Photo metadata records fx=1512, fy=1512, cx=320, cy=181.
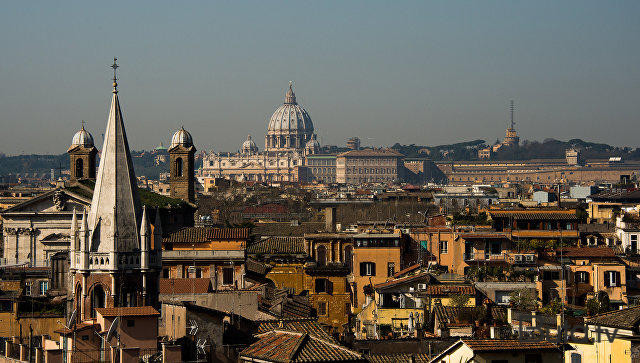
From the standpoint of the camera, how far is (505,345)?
1816cm

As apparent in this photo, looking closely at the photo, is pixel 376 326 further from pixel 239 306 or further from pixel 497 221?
pixel 497 221

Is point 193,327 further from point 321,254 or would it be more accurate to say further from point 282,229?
point 282,229

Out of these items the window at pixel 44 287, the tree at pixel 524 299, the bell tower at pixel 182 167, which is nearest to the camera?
the tree at pixel 524 299

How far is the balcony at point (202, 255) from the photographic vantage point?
3778 cm

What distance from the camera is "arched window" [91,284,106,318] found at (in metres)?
23.0

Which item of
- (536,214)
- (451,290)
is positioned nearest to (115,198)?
(451,290)

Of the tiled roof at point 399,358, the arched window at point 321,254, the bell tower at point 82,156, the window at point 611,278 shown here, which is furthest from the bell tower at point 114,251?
the bell tower at point 82,156

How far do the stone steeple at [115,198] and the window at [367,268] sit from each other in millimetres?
17474

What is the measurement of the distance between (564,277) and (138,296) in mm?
14354

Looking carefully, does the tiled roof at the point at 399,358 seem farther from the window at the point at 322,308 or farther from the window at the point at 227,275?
the window at the point at 227,275

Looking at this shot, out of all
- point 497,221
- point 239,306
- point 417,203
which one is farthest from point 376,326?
point 417,203

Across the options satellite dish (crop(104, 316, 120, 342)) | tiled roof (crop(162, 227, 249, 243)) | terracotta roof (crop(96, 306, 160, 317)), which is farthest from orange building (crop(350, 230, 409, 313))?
satellite dish (crop(104, 316, 120, 342))

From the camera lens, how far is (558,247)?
42156 mm

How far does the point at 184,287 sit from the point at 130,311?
25.5 feet
